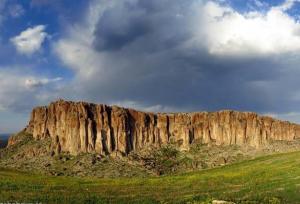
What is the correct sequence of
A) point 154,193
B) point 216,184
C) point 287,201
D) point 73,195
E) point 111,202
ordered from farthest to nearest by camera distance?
1. point 216,184
2. point 154,193
3. point 73,195
4. point 111,202
5. point 287,201

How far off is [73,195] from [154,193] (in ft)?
41.7

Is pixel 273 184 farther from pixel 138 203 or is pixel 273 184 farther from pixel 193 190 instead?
pixel 138 203

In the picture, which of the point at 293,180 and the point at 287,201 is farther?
the point at 293,180

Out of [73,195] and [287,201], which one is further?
[73,195]

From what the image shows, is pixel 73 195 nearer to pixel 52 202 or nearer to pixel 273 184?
pixel 52 202

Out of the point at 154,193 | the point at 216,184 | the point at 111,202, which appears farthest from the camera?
the point at 216,184

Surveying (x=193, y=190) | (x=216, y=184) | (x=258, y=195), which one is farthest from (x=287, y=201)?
(x=216, y=184)

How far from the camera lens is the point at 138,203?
61.4m

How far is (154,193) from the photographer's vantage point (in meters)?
74.3

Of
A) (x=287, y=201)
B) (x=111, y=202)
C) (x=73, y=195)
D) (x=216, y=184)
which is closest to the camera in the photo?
(x=287, y=201)

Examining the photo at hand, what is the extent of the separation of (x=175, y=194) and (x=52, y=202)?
19.6 meters

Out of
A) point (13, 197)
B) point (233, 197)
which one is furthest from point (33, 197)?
point (233, 197)

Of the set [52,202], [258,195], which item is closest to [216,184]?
[258,195]

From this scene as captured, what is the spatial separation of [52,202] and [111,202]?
24.5ft
